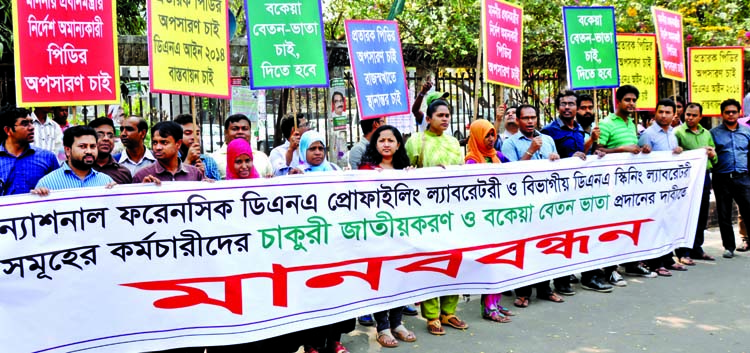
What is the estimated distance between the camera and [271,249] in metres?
4.45

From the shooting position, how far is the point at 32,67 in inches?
201

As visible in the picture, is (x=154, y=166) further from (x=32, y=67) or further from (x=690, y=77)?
(x=690, y=77)

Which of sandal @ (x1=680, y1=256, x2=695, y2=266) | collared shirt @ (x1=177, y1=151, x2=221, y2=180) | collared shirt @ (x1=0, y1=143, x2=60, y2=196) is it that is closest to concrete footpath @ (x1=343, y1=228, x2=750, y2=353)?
sandal @ (x1=680, y1=256, x2=695, y2=266)

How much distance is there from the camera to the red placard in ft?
16.7

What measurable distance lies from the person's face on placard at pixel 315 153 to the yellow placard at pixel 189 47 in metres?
0.87

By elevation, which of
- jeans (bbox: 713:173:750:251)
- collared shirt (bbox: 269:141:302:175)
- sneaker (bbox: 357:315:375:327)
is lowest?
sneaker (bbox: 357:315:375:327)

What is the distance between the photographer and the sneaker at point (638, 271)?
7.11 m

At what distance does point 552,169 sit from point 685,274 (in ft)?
7.21

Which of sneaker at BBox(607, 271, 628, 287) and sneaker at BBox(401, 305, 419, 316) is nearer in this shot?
sneaker at BBox(401, 305, 419, 316)

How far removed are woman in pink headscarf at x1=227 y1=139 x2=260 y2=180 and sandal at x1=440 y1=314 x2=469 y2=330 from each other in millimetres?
1757

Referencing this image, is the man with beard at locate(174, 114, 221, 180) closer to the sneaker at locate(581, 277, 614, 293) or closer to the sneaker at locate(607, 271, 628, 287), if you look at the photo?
the sneaker at locate(581, 277, 614, 293)

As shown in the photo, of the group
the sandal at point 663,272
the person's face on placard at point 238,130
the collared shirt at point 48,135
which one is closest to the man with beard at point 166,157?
the person's face on placard at point 238,130

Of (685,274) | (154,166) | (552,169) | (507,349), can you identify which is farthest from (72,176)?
(685,274)

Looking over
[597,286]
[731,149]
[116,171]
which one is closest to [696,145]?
[731,149]
